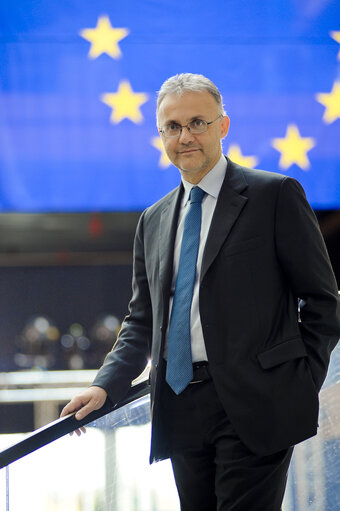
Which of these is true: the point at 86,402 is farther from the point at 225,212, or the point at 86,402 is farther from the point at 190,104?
the point at 190,104

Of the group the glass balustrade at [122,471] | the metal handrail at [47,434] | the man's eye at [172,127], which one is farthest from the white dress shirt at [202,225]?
the glass balustrade at [122,471]

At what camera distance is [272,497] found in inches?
58.6

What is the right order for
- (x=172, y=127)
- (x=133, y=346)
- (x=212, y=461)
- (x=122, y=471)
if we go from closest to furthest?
(x=212, y=461) < (x=172, y=127) < (x=133, y=346) < (x=122, y=471)

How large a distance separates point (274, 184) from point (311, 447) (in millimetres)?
826

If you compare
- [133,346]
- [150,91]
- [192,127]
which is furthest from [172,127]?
[150,91]

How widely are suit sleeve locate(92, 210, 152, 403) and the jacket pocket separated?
42cm

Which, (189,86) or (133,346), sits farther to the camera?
(133,346)

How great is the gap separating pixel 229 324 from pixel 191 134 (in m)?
0.43

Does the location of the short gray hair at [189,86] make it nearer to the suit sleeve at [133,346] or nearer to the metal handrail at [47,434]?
the suit sleeve at [133,346]

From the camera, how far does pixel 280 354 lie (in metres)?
1.45

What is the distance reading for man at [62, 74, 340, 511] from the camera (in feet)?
4.78

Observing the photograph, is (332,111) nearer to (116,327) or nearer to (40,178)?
(40,178)

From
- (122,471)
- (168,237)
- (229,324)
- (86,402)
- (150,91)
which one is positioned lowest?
(122,471)

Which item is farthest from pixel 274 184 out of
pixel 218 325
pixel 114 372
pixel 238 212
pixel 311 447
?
pixel 311 447
